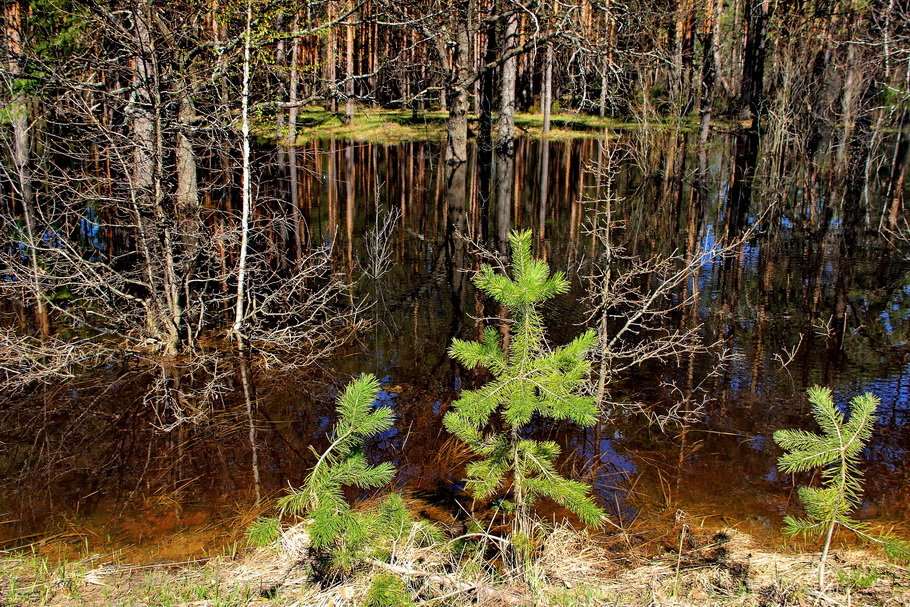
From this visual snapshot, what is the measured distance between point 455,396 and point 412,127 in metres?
34.3

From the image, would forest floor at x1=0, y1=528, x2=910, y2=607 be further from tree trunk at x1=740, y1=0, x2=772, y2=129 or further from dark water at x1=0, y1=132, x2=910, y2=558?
tree trunk at x1=740, y1=0, x2=772, y2=129

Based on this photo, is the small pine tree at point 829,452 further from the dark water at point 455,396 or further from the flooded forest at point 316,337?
the dark water at point 455,396

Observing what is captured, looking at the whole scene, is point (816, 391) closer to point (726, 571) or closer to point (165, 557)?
point (726, 571)

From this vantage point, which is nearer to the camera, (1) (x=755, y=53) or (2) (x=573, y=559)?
(2) (x=573, y=559)

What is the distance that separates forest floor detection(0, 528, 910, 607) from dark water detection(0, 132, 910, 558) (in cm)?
58

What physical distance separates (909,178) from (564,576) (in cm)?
2130

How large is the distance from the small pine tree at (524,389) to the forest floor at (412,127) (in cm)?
2979

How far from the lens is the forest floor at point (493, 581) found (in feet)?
11.2

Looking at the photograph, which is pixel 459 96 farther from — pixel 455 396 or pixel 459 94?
pixel 455 396

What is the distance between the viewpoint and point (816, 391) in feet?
10.2

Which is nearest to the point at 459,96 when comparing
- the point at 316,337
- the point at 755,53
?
the point at 316,337

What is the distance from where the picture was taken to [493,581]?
11.9 ft

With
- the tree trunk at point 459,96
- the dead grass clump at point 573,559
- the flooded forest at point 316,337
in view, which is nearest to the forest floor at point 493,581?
the dead grass clump at point 573,559

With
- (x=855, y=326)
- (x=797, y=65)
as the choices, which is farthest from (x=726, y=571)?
(x=797, y=65)
